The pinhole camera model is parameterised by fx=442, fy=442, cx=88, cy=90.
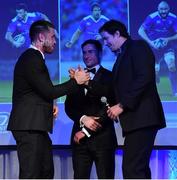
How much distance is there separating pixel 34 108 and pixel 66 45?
118cm

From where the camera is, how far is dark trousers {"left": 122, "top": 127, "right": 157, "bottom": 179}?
91.7 inches

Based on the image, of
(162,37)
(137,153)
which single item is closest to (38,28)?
(137,153)

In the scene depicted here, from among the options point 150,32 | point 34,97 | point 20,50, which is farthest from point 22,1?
point 34,97

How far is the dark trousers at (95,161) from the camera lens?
2744 mm

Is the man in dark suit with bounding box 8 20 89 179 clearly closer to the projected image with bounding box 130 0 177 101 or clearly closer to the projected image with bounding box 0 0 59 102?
the projected image with bounding box 0 0 59 102

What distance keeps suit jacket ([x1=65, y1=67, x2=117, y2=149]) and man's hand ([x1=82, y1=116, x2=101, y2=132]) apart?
4 cm

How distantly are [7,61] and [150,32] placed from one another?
1.15 metres

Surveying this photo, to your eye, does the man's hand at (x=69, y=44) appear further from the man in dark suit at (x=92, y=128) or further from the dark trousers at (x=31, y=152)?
the dark trousers at (x=31, y=152)

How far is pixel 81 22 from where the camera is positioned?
3510 millimetres

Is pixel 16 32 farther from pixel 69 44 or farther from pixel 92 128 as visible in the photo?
pixel 92 128

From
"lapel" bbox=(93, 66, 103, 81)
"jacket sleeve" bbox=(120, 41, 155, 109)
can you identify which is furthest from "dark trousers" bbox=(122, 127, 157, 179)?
"lapel" bbox=(93, 66, 103, 81)

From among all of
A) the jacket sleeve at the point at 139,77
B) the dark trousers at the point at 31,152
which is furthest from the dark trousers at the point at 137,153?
the dark trousers at the point at 31,152

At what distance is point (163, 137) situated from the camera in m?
3.40

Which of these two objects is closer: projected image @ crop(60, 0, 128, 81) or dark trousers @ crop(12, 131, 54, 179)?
dark trousers @ crop(12, 131, 54, 179)
